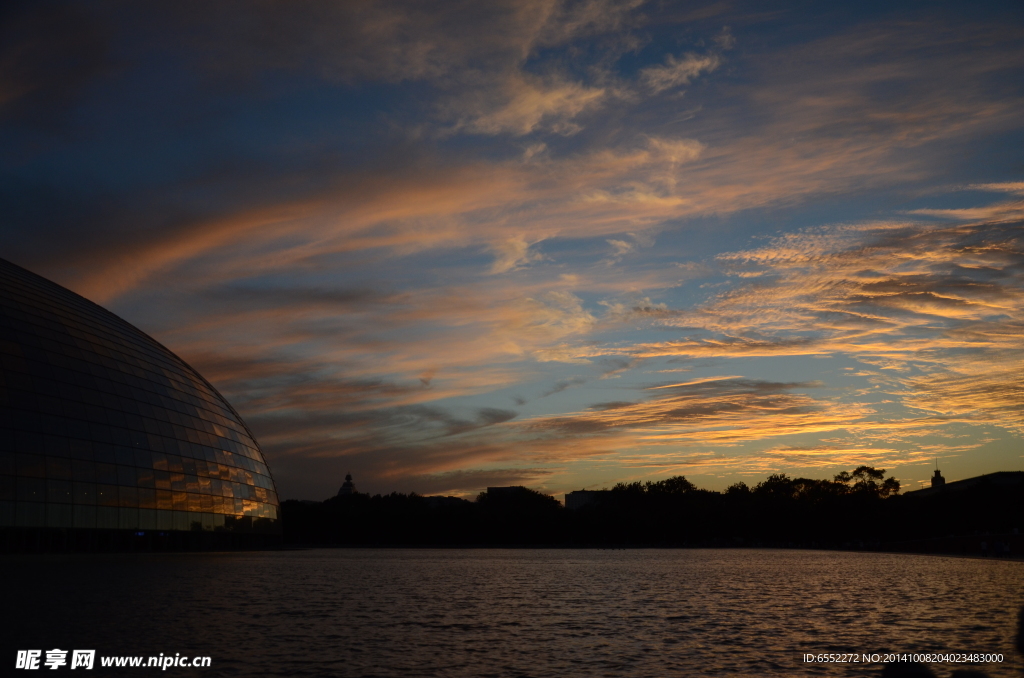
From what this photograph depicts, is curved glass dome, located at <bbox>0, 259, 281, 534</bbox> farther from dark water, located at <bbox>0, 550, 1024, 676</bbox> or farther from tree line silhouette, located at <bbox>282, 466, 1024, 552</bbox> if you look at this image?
tree line silhouette, located at <bbox>282, 466, 1024, 552</bbox>

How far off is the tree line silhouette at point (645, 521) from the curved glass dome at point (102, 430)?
283ft

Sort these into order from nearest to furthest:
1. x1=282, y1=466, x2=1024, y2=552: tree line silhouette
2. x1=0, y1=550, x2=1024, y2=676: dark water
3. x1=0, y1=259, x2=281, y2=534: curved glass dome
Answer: x1=0, y1=550, x2=1024, y2=676: dark water < x1=0, y1=259, x2=281, y2=534: curved glass dome < x1=282, y1=466, x2=1024, y2=552: tree line silhouette

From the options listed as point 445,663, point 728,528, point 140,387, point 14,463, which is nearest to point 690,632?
point 445,663

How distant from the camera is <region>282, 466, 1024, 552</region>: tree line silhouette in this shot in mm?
155750

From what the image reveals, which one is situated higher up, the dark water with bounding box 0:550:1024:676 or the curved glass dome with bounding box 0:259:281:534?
the curved glass dome with bounding box 0:259:281:534

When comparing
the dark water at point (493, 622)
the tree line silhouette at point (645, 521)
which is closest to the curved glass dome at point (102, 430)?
the dark water at point (493, 622)

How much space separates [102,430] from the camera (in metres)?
58.7

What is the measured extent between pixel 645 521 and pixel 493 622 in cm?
17145

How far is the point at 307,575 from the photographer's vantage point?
45.8m

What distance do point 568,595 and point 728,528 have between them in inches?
6590

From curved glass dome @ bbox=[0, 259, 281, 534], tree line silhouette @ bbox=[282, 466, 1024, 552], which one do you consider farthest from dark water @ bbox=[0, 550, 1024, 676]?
tree line silhouette @ bbox=[282, 466, 1024, 552]

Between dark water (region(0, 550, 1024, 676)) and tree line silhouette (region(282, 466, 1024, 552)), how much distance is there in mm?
116219

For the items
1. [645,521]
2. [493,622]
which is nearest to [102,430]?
[493,622]

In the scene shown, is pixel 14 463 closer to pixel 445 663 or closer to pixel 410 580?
pixel 410 580
